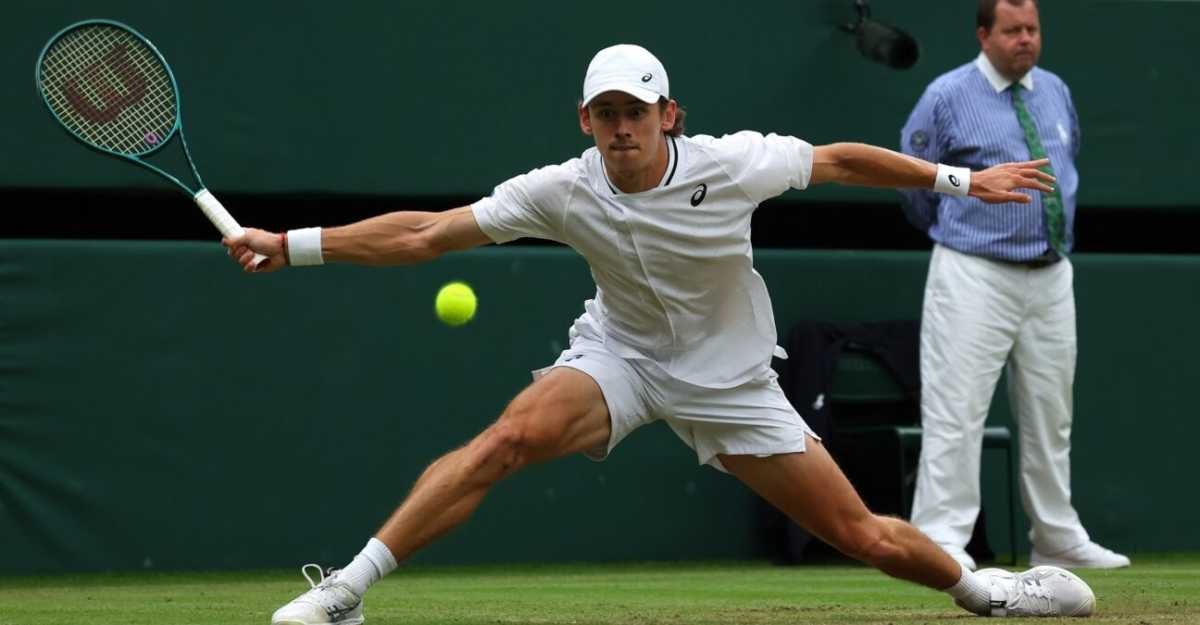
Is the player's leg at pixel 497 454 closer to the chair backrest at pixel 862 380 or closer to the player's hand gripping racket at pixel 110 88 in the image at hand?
the player's hand gripping racket at pixel 110 88

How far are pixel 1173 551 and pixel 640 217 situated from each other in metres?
5.05

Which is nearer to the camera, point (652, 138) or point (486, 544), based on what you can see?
point (652, 138)

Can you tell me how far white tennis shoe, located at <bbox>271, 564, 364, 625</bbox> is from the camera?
469 centimetres

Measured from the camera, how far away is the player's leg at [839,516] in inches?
204

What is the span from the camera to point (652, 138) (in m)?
5.09

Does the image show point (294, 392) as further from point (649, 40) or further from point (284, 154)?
point (649, 40)

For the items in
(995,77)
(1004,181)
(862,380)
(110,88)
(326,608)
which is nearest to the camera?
(326,608)

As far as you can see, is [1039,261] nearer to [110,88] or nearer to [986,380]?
[986,380]

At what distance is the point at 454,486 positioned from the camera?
15.9 feet

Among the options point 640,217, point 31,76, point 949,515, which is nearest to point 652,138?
point 640,217

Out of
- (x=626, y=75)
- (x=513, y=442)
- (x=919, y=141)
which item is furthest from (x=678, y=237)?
(x=919, y=141)

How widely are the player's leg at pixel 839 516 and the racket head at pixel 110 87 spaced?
80.2 inches

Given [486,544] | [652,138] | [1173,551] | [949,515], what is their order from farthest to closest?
[1173,551] < [486,544] < [949,515] < [652,138]

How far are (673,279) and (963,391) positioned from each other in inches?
120
